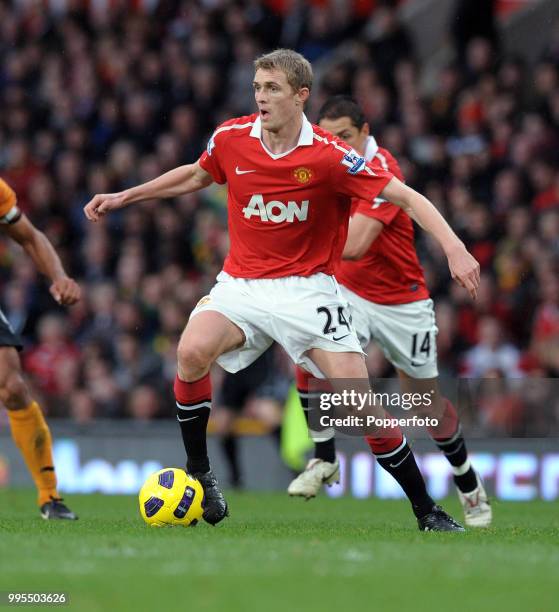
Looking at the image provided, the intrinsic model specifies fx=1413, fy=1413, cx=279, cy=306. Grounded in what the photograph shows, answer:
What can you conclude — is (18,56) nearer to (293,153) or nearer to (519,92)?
(519,92)

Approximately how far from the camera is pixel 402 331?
8977 mm

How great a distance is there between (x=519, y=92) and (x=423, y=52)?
9.30 ft

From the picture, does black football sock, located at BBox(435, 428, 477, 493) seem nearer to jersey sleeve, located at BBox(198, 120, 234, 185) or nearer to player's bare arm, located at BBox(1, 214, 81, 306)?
jersey sleeve, located at BBox(198, 120, 234, 185)

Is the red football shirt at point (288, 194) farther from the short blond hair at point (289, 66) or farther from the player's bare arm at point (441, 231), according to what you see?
the short blond hair at point (289, 66)

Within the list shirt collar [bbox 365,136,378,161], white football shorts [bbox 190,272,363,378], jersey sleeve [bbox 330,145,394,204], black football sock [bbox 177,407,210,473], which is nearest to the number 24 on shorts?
white football shorts [bbox 190,272,363,378]

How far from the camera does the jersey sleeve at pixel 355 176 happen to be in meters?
7.30

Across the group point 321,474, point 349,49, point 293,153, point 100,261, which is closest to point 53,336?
point 100,261

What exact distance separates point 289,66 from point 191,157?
10505mm

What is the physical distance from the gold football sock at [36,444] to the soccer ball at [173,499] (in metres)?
1.21

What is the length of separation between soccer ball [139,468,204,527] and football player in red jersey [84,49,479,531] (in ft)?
0.29

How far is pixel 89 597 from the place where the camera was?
4797 millimetres

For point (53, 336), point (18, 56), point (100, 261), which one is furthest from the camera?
point (18, 56)

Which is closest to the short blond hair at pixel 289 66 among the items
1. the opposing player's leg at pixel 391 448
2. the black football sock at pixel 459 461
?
the opposing player's leg at pixel 391 448

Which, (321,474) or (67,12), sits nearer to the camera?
(321,474)
